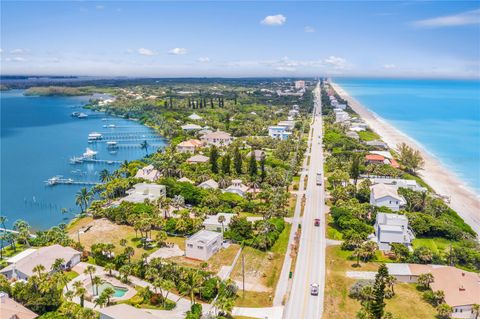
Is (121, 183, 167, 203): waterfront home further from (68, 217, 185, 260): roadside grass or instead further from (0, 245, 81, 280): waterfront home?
(0, 245, 81, 280): waterfront home

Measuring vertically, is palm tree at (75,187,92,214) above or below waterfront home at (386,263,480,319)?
above

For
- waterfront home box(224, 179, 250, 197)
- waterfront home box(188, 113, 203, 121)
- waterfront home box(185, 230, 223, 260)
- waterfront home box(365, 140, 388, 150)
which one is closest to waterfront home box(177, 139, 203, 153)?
waterfront home box(224, 179, 250, 197)

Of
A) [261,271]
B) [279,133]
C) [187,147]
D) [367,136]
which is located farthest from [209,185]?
[367,136]

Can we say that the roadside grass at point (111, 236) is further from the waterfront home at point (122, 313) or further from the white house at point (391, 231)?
the white house at point (391, 231)

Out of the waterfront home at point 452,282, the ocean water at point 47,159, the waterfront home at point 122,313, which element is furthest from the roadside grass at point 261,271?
the ocean water at point 47,159

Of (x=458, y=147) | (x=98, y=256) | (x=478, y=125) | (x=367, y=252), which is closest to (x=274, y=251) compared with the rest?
(x=367, y=252)

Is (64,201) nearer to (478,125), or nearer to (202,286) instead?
(202,286)
